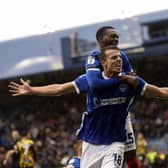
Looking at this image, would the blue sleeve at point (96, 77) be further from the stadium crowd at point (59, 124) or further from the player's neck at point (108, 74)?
the stadium crowd at point (59, 124)

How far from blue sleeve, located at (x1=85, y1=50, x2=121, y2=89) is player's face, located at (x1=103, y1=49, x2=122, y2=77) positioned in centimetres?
9

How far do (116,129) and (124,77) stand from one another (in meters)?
0.63

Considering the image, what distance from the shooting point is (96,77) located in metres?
7.01

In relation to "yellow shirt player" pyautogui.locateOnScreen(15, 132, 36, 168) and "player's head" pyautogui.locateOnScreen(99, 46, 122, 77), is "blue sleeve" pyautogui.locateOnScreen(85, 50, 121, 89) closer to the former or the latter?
"player's head" pyautogui.locateOnScreen(99, 46, 122, 77)

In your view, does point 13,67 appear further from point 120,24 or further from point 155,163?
point 155,163

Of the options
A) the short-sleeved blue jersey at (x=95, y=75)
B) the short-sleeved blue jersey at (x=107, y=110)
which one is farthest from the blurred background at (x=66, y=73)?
the short-sleeved blue jersey at (x=95, y=75)

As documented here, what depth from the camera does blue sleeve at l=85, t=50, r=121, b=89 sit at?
6.98m

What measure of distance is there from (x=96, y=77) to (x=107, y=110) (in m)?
0.41

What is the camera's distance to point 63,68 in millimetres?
28062

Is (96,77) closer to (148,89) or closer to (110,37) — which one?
(110,37)

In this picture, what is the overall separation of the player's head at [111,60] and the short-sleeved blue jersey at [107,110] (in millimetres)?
133

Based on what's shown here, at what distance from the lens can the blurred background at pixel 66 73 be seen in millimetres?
24958

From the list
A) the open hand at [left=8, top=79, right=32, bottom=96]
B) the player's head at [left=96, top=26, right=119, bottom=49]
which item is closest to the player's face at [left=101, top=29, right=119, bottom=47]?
the player's head at [left=96, top=26, right=119, bottom=49]

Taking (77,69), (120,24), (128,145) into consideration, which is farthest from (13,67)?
(128,145)
